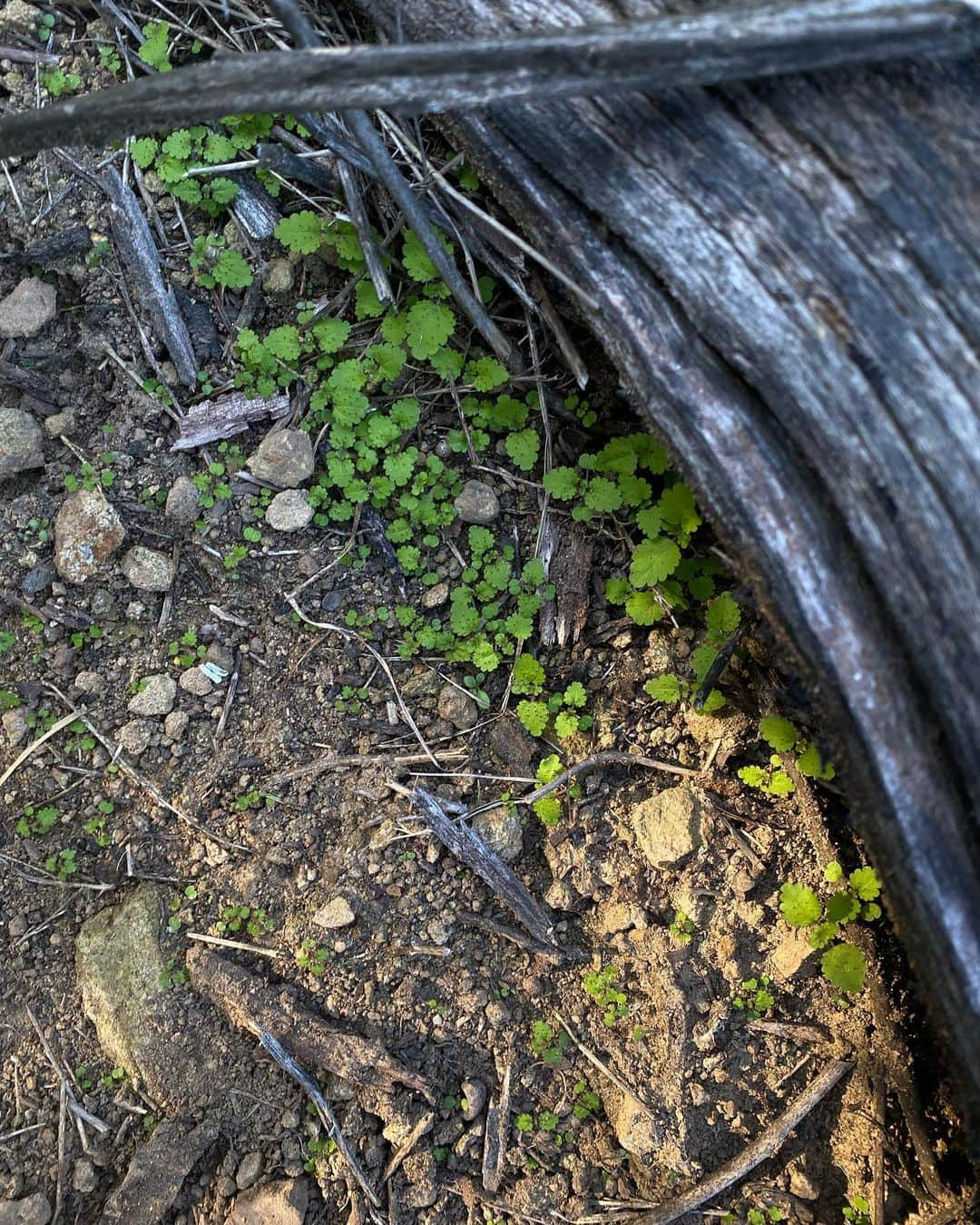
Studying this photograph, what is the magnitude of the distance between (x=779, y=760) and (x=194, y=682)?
2016 mm

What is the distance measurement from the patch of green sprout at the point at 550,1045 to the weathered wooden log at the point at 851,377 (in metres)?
1.20

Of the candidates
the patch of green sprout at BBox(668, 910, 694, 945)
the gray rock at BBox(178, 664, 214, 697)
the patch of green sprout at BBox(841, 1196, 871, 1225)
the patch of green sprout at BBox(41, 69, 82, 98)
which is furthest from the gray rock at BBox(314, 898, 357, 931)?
the patch of green sprout at BBox(41, 69, 82, 98)

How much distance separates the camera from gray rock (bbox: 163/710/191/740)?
3.10m

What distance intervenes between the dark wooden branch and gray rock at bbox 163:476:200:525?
1.22 m

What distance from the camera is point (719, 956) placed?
286 centimetres

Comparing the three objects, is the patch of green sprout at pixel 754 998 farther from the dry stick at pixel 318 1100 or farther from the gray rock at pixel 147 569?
the gray rock at pixel 147 569

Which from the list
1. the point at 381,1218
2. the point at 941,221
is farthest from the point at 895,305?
the point at 381,1218

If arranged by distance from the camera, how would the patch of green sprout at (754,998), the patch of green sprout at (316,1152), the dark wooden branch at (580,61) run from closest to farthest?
the dark wooden branch at (580,61) < the patch of green sprout at (754,998) < the patch of green sprout at (316,1152)

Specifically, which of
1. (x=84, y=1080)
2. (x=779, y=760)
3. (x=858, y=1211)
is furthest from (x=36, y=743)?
(x=858, y=1211)

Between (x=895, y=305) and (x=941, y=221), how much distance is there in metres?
0.22

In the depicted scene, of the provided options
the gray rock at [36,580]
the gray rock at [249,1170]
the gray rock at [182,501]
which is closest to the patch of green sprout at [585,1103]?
the gray rock at [249,1170]

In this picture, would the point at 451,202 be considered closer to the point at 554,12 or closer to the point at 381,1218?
the point at 554,12

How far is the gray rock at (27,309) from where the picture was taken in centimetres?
307

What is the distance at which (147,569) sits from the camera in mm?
3104
